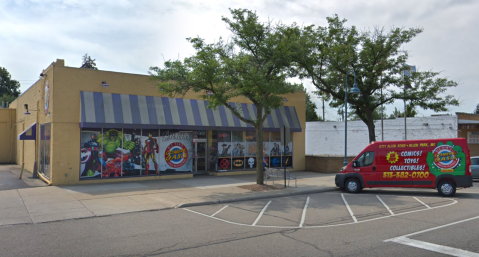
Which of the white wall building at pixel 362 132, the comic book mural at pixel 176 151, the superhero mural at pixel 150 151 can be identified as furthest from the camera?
the white wall building at pixel 362 132

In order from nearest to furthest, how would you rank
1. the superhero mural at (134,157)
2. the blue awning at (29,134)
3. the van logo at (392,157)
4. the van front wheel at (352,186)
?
1. the van logo at (392,157)
2. the van front wheel at (352,186)
3. the superhero mural at (134,157)
4. the blue awning at (29,134)

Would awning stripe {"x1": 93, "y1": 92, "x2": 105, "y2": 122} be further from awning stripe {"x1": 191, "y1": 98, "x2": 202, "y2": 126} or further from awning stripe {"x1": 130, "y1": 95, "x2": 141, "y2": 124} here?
awning stripe {"x1": 191, "y1": 98, "x2": 202, "y2": 126}

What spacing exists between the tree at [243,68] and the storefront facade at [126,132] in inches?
99.7

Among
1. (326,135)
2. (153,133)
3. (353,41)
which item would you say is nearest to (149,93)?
(153,133)

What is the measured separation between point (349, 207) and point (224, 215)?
4.19m

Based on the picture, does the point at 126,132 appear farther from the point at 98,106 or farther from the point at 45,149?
the point at 45,149

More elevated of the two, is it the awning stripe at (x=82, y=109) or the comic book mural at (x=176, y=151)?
the awning stripe at (x=82, y=109)

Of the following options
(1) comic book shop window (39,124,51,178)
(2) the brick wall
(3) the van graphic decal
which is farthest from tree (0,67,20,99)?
(3) the van graphic decal

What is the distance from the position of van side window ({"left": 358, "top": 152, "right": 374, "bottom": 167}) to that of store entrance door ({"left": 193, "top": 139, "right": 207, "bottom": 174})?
30.0 feet

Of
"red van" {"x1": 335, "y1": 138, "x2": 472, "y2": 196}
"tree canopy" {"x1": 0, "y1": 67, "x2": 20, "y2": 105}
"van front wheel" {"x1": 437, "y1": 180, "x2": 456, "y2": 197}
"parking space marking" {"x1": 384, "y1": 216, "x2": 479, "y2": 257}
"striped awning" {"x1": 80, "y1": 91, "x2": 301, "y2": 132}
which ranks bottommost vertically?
"parking space marking" {"x1": 384, "y1": 216, "x2": 479, "y2": 257}

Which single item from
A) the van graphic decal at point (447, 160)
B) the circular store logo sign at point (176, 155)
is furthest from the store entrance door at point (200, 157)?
the van graphic decal at point (447, 160)

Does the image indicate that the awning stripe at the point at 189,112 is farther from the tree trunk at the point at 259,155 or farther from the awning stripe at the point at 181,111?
the tree trunk at the point at 259,155

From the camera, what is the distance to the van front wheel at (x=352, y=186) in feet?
49.8

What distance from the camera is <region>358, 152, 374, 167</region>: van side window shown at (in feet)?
49.1
